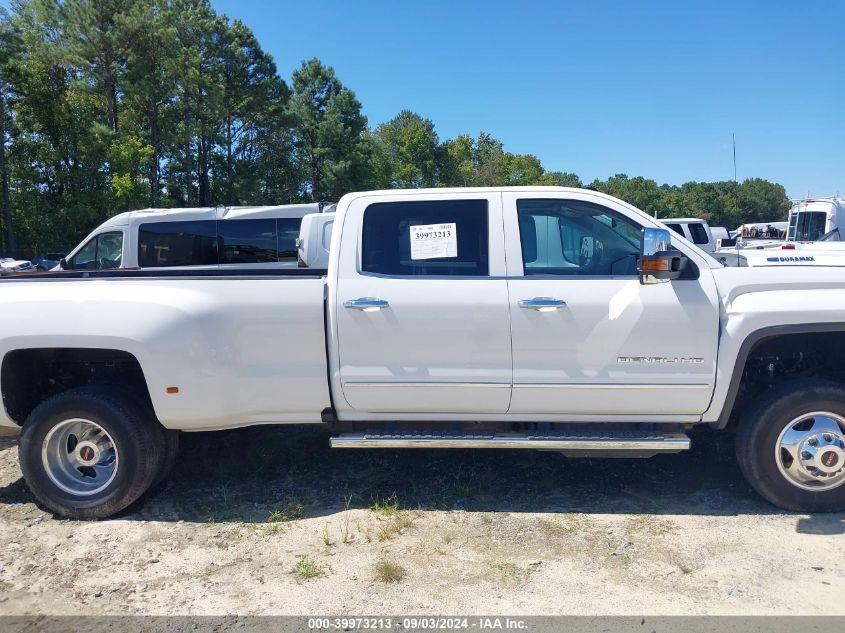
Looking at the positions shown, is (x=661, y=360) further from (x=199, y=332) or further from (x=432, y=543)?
(x=199, y=332)

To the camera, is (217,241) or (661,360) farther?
(217,241)

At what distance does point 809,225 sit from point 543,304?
1772cm

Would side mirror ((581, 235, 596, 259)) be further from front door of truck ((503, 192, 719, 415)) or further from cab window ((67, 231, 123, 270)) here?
cab window ((67, 231, 123, 270))

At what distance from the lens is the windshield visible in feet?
58.3

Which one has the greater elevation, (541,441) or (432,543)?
(541,441)

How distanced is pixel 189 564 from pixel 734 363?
3.41 meters

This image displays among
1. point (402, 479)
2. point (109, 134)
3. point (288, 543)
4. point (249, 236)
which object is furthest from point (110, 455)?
point (109, 134)

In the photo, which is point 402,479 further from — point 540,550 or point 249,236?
point 249,236

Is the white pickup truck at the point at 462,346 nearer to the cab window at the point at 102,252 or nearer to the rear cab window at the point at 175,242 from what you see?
the rear cab window at the point at 175,242

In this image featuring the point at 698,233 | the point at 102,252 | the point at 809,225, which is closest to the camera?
the point at 102,252

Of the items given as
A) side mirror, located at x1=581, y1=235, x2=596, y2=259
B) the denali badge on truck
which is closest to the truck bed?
side mirror, located at x1=581, y1=235, x2=596, y2=259

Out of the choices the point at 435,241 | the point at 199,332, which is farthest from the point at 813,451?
the point at 199,332

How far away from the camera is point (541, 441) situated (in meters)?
3.85

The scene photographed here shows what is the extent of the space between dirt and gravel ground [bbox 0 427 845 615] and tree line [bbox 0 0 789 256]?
24.8 m
